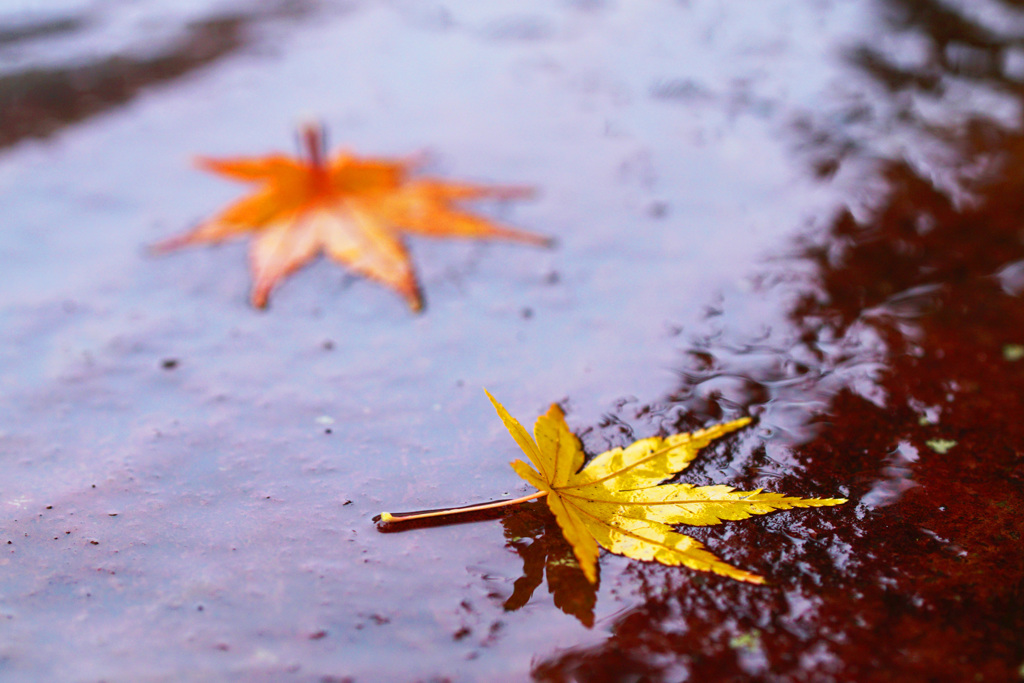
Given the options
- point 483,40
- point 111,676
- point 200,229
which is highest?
point 483,40

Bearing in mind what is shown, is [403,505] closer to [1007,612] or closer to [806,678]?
[806,678]

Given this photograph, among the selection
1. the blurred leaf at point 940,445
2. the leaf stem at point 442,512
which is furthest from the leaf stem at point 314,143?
the blurred leaf at point 940,445

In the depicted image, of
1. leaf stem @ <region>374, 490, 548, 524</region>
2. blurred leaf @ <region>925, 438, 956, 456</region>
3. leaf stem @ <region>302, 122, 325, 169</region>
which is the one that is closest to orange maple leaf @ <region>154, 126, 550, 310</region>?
leaf stem @ <region>302, 122, 325, 169</region>

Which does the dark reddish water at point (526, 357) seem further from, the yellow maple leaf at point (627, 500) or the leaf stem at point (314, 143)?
the leaf stem at point (314, 143)

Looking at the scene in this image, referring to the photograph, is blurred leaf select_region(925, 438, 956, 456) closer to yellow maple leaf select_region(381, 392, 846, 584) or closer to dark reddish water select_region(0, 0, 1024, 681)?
dark reddish water select_region(0, 0, 1024, 681)

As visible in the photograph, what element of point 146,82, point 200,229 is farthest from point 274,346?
point 146,82

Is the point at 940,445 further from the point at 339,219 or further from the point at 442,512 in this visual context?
the point at 339,219
